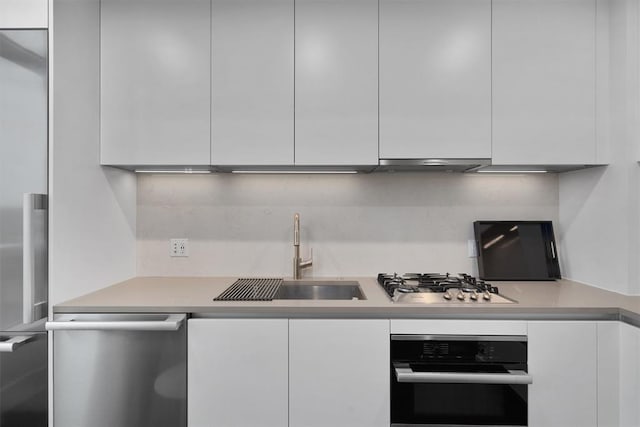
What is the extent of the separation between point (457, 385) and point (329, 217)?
3.52 feet

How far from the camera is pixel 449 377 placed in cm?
146

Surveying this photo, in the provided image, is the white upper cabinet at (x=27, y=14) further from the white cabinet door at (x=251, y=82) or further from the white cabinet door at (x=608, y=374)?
the white cabinet door at (x=608, y=374)

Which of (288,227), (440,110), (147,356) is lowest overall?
(147,356)

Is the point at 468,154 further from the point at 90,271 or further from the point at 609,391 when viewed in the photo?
the point at 90,271

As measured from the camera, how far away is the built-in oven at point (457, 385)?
4.96ft

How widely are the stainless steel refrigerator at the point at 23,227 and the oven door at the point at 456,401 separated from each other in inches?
55.2

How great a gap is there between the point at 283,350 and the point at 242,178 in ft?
3.47

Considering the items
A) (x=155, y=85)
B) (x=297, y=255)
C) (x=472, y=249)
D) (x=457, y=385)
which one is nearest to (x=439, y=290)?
(x=457, y=385)

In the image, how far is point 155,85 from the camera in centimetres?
182

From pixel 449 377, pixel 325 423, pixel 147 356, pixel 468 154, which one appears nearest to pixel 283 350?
pixel 325 423

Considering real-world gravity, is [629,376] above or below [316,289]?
below

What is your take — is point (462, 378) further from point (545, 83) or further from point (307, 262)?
point (545, 83)

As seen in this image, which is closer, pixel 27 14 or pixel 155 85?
pixel 27 14

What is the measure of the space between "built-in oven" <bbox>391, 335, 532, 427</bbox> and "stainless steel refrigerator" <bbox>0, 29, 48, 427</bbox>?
1.39 m
